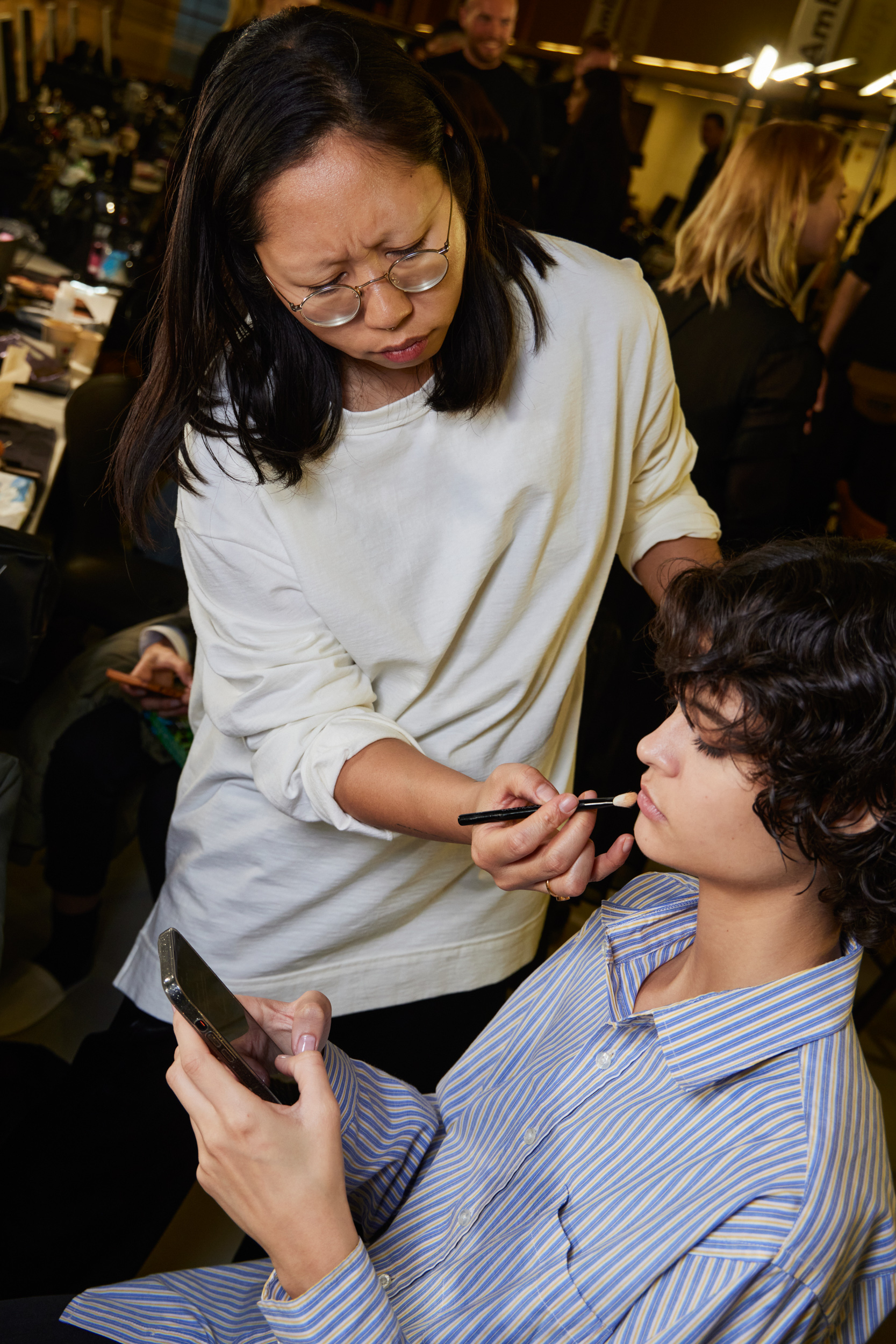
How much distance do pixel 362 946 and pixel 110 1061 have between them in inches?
18.9

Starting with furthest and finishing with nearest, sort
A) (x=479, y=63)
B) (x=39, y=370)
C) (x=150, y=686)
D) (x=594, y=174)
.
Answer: (x=594, y=174) < (x=479, y=63) < (x=39, y=370) < (x=150, y=686)

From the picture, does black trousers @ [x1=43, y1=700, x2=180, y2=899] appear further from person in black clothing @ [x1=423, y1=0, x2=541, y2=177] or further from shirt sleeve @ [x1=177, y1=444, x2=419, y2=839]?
person in black clothing @ [x1=423, y1=0, x2=541, y2=177]

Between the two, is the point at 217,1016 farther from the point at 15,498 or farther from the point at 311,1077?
the point at 15,498

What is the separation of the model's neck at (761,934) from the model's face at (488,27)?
4180 millimetres

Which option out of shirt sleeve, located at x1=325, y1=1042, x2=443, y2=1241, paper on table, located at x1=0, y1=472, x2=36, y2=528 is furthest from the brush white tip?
paper on table, located at x1=0, y1=472, x2=36, y2=528

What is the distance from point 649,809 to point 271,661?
1.69 ft

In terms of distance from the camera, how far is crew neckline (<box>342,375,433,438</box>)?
4.14 ft

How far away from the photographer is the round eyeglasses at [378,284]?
1105 millimetres

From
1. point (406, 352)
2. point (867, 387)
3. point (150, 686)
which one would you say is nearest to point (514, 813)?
point (406, 352)

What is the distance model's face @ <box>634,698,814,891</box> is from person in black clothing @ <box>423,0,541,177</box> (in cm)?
380

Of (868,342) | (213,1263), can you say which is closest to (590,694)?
(213,1263)

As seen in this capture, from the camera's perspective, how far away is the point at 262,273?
1.21m

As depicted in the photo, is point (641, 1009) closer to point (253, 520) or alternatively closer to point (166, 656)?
point (253, 520)

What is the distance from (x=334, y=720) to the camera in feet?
4.21
